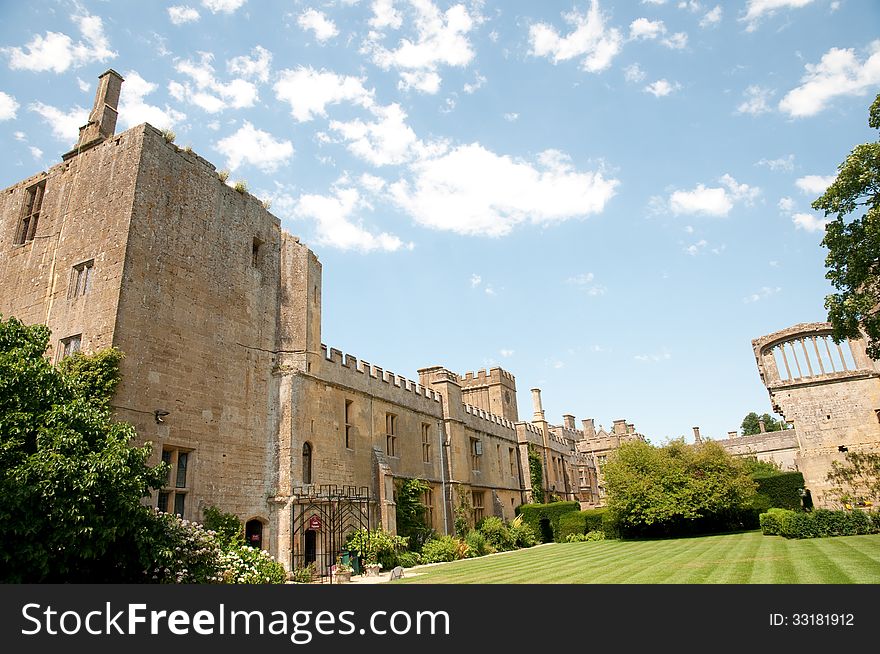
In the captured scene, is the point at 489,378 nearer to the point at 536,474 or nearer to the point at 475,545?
the point at 536,474

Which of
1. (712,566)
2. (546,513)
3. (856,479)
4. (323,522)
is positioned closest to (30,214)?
(323,522)

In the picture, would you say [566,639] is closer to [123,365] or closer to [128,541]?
[128,541]

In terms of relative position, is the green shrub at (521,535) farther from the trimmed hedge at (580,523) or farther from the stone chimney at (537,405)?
the stone chimney at (537,405)

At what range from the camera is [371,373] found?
23.4m

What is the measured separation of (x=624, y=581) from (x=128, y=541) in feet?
34.0

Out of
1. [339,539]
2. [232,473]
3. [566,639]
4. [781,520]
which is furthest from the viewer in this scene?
[781,520]

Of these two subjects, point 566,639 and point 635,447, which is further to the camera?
point 635,447

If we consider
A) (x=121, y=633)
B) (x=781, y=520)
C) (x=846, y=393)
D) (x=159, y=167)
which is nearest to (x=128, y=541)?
(x=121, y=633)

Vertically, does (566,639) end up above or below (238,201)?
below

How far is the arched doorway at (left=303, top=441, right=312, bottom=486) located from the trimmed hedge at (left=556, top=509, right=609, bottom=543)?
1767cm

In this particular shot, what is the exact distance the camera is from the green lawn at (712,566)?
35.8 ft

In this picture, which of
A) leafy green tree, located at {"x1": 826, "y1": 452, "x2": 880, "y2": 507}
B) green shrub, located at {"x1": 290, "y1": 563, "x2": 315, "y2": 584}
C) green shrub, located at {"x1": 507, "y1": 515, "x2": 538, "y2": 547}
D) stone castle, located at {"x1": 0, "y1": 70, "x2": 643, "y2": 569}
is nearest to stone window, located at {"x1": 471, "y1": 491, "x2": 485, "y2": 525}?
green shrub, located at {"x1": 507, "y1": 515, "x2": 538, "y2": 547}

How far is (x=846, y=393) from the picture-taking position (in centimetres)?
2766

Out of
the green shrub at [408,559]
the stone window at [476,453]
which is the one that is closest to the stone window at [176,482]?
the green shrub at [408,559]
